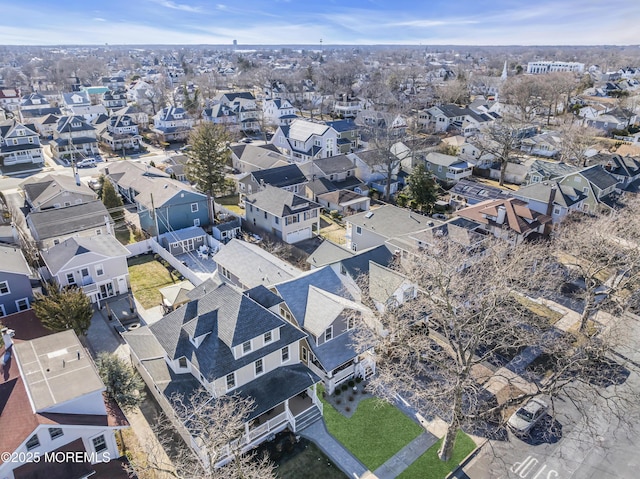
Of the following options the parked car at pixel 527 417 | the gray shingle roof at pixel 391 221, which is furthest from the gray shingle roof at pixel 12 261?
the parked car at pixel 527 417

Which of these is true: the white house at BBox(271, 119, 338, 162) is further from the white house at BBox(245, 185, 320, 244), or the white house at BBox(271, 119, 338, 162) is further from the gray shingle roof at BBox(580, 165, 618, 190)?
the gray shingle roof at BBox(580, 165, 618, 190)

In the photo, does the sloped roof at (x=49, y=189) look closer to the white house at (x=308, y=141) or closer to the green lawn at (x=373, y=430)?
the white house at (x=308, y=141)

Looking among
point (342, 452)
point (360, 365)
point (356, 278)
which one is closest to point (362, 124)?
point (356, 278)

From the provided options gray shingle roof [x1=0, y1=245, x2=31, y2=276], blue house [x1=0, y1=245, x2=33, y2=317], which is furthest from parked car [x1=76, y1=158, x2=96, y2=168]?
blue house [x1=0, y1=245, x2=33, y2=317]

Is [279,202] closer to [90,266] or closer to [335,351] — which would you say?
[90,266]

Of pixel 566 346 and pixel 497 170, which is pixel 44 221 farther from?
pixel 497 170
